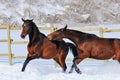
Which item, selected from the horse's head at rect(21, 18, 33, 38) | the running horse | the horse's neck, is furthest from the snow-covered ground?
the horse's head at rect(21, 18, 33, 38)

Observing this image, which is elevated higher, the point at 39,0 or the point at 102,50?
the point at 102,50

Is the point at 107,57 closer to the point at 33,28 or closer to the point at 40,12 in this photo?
the point at 33,28

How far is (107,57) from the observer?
33.7 ft

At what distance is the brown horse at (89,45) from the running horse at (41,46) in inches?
14.1

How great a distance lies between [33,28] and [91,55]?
166 cm

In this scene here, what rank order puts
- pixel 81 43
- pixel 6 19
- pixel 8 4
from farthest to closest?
pixel 8 4
pixel 6 19
pixel 81 43

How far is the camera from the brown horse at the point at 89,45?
1011cm

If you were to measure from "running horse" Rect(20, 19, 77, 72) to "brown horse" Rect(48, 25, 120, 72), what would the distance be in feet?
1.18

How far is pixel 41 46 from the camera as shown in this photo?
10477mm

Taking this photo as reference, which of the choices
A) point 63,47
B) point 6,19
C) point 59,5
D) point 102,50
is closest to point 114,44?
point 102,50

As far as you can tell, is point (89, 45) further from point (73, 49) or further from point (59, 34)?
point (59, 34)

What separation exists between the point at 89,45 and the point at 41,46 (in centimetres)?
128

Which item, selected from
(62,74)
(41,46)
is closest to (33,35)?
(41,46)

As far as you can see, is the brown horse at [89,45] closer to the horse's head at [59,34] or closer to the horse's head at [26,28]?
A: the horse's head at [59,34]
